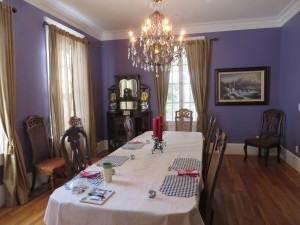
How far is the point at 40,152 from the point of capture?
324cm

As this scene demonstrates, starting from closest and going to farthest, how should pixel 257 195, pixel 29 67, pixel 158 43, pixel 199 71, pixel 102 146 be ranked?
pixel 158 43, pixel 257 195, pixel 29 67, pixel 199 71, pixel 102 146

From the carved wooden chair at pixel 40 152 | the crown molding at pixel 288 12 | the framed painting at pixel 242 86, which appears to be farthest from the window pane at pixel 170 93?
the carved wooden chair at pixel 40 152

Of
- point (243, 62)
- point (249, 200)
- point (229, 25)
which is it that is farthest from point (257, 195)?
point (229, 25)

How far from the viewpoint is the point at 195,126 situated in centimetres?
506

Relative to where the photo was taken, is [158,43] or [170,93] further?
[170,93]

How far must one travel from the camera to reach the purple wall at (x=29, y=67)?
2994 mm

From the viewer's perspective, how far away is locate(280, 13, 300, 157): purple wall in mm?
3836

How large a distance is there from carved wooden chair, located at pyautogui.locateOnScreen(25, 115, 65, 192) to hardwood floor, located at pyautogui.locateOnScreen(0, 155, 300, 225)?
36 centimetres

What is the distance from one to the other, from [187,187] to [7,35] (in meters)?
2.82

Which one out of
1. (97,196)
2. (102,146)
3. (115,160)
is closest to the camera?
(97,196)

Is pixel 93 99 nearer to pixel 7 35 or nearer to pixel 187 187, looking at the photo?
pixel 7 35

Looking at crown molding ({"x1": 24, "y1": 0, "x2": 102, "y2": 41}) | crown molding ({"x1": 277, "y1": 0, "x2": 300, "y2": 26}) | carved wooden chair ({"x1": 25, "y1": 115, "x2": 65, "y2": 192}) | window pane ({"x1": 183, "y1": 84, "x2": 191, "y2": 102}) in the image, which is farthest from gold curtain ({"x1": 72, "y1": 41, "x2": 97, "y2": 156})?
crown molding ({"x1": 277, "y1": 0, "x2": 300, "y2": 26})

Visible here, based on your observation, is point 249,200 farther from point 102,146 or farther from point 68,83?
point 102,146

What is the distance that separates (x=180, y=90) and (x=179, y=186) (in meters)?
3.76
